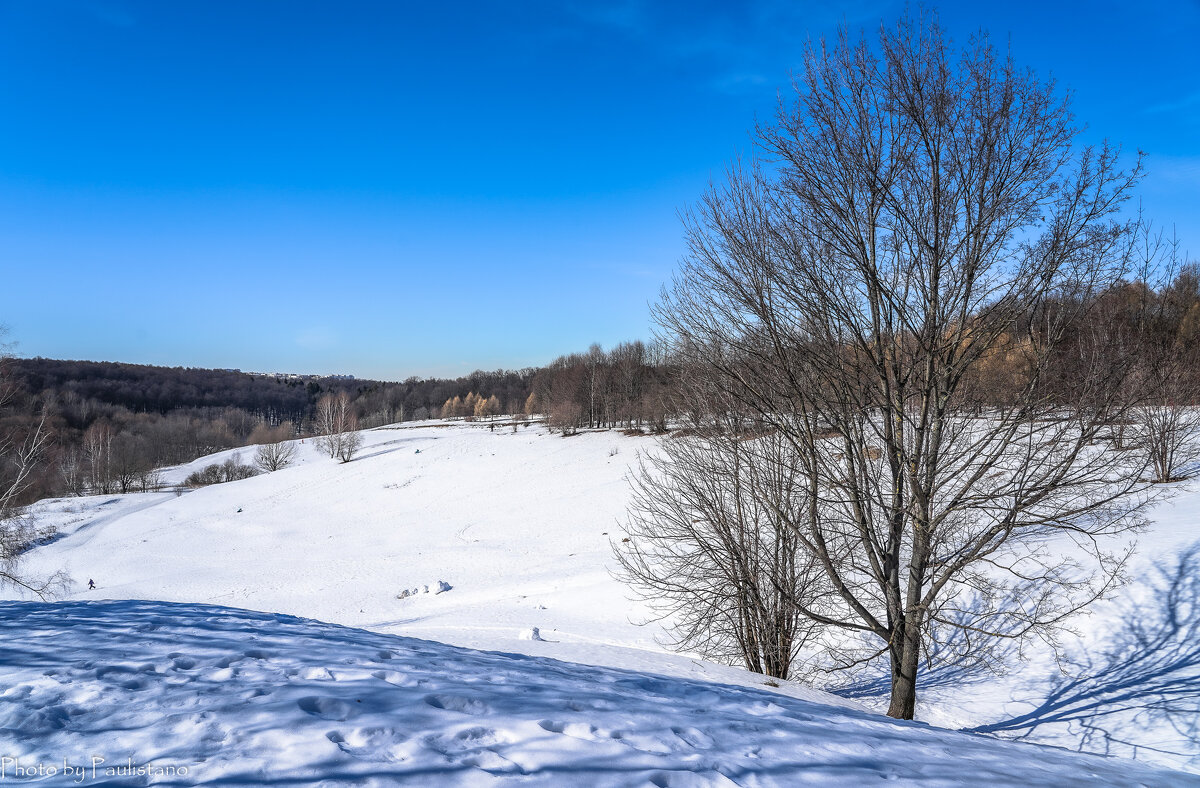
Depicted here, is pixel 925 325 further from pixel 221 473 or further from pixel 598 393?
pixel 221 473

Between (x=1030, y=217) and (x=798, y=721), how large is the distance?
5.53 meters

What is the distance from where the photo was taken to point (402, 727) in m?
2.89

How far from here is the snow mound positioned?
252 centimetres

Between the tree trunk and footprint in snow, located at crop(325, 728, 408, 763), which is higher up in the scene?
footprint in snow, located at crop(325, 728, 408, 763)

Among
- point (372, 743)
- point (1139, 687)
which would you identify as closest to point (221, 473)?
point (372, 743)

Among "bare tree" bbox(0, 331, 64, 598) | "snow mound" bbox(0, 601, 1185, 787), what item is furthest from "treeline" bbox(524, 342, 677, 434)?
"snow mound" bbox(0, 601, 1185, 787)

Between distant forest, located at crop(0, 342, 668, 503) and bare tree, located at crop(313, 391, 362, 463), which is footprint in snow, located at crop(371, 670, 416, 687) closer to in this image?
distant forest, located at crop(0, 342, 668, 503)

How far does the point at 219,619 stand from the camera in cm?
564

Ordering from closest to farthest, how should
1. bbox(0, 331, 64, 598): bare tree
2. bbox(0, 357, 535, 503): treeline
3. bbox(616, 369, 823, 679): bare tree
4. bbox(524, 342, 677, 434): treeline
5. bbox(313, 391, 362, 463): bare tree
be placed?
bbox(616, 369, 823, 679): bare tree, bbox(0, 331, 64, 598): bare tree, bbox(0, 357, 535, 503): treeline, bbox(524, 342, 677, 434): treeline, bbox(313, 391, 362, 463): bare tree

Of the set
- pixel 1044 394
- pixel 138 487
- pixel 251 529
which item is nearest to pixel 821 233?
pixel 1044 394

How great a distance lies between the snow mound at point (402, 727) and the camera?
252 centimetres

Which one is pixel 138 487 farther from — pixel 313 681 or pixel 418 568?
pixel 313 681

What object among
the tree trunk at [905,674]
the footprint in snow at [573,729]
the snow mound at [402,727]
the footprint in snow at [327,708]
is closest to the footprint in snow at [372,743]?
the snow mound at [402,727]

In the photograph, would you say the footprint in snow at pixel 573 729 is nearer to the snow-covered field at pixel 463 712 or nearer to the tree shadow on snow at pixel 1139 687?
the snow-covered field at pixel 463 712
